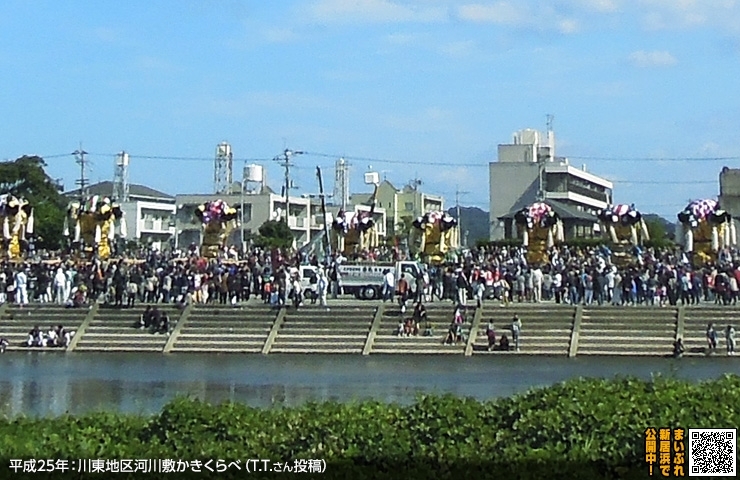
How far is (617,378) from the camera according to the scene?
10977 mm

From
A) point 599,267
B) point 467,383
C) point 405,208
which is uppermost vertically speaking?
point 405,208

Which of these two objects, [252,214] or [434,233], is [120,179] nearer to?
[252,214]

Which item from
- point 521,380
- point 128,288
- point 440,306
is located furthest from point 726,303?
point 128,288

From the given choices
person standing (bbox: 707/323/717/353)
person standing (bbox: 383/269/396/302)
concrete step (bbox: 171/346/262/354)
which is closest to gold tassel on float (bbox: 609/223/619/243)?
person standing (bbox: 383/269/396/302)

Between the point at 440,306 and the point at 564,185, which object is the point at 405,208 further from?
the point at 440,306

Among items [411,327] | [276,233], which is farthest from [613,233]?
[276,233]

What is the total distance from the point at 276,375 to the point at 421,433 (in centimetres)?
2101

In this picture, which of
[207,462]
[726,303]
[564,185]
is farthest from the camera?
[564,185]

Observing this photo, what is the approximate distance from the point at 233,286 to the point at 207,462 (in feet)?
114

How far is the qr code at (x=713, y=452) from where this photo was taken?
8.19 metres

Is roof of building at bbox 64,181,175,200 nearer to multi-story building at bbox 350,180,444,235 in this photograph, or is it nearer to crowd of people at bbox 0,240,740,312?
multi-story building at bbox 350,180,444,235

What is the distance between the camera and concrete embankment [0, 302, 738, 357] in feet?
121

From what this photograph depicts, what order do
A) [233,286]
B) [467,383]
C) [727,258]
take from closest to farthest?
[467,383], [233,286], [727,258]

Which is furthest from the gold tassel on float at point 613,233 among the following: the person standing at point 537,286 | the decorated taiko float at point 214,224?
the person standing at point 537,286
